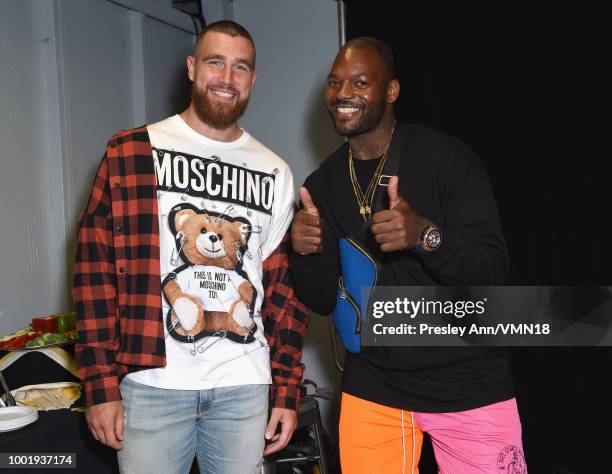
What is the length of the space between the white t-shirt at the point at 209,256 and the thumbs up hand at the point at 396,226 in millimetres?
348

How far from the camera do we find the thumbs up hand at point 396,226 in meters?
1.64

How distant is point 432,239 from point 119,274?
0.78 meters

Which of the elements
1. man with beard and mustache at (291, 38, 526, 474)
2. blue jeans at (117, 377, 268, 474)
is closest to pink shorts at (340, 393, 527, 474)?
man with beard and mustache at (291, 38, 526, 474)

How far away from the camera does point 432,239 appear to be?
5.51 feet

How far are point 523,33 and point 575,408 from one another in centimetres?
183

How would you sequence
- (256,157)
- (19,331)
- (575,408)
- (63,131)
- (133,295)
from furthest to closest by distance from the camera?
(575,408)
(63,131)
(19,331)
(256,157)
(133,295)

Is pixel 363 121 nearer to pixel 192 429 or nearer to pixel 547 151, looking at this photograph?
pixel 192 429

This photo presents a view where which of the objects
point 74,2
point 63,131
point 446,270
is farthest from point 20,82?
point 446,270

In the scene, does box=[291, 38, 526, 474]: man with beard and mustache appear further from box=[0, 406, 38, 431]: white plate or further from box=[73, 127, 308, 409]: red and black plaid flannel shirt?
box=[0, 406, 38, 431]: white plate

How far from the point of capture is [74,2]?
3043 millimetres

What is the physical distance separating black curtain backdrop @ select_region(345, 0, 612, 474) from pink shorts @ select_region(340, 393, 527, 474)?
1564 mm

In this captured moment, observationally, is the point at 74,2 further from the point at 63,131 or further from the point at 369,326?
the point at 369,326

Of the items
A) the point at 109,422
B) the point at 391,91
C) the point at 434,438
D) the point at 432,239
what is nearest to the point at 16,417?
the point at 109,422

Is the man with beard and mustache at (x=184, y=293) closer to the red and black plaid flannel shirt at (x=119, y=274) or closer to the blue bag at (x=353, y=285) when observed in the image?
the red and black plaid flannel shirt at (x=119, y=274)
